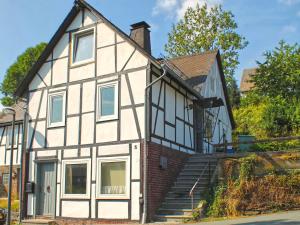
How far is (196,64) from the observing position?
2359cm

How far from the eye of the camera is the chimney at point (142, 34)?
1862cm

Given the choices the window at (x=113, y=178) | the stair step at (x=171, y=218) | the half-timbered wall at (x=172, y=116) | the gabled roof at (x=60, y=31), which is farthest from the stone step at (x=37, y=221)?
the gabled roof at (x=60, y=31)

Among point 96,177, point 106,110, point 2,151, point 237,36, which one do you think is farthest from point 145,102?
point 237,36

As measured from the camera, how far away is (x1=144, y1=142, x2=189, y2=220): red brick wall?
14684 millimetres

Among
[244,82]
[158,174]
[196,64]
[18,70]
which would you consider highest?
[244,82]

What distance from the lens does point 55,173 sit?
17125 mm

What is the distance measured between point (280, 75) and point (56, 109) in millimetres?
17717

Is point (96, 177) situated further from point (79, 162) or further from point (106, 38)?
point (106, 38)

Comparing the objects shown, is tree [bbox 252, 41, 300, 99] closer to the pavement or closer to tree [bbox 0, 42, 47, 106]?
the pavement

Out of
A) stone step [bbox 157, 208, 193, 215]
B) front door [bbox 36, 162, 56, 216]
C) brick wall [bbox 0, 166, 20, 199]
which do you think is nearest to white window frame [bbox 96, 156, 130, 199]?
stone step [bbox 157, 208, 193, 215]

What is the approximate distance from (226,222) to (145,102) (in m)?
5.40

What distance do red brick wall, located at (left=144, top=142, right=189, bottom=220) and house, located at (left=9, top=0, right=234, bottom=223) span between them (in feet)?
0.12

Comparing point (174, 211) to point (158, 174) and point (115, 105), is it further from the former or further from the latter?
point (115, 105)

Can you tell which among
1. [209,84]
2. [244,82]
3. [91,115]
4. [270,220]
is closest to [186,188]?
[270,220]
